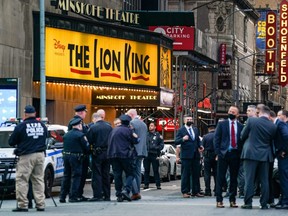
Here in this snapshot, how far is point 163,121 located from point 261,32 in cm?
5687

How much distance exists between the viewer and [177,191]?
28.6 meters

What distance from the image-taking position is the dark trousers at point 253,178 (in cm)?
1959

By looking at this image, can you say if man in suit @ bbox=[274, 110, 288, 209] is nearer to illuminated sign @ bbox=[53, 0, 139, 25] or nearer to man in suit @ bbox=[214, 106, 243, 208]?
man in suit @ bbox=[214, 106, 243, 208]

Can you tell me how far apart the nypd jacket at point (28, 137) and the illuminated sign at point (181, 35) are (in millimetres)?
35108

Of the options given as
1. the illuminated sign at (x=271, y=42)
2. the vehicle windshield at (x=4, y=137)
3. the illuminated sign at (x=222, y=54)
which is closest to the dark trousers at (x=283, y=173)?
the vehicle windshield at (x=4, y=137)

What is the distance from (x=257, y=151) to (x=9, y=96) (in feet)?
43.8

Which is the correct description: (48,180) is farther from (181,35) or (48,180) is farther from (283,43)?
(283,43)

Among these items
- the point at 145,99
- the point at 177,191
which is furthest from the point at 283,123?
the point at 145,99

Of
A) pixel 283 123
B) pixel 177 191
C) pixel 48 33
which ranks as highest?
Result: pixel 48 33

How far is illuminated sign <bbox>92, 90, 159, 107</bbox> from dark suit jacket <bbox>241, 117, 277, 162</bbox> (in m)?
28.8

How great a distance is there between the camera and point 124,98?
4988cm

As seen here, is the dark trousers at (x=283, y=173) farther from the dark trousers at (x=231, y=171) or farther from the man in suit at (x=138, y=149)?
the man in suit at (x=138, y=149)

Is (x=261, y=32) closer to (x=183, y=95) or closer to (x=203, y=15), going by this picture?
(x=203, y=15)

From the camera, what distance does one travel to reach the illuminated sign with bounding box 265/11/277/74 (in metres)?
90.8
